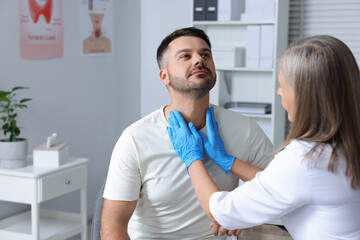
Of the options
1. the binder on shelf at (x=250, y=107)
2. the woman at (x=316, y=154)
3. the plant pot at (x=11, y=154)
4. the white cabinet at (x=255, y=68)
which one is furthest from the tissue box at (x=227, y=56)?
the woman at (x=316, y=154)

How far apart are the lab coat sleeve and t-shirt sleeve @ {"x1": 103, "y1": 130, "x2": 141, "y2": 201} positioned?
35cm

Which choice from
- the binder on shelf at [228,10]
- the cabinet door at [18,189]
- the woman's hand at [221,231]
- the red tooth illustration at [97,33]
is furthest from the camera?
the red tooth illustration at [97,33]

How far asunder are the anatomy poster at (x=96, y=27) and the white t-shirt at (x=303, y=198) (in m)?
2.43

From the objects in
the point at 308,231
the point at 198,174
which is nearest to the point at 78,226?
the point at 198,174

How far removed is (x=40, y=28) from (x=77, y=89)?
533 mm

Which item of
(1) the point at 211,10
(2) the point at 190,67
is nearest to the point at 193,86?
(2) the point at 190,67

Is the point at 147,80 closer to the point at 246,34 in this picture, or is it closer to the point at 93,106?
the point at 93,106

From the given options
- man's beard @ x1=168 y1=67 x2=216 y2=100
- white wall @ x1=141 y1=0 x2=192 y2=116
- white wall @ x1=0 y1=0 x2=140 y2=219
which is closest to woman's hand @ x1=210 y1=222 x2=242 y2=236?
man's beard @ x1=168 y1=67 x2=216 y2=100

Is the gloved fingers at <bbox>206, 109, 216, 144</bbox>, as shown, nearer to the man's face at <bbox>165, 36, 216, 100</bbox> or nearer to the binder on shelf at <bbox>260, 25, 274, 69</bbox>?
the man's face at <bbox>165, 36, 216, 100</bbox>

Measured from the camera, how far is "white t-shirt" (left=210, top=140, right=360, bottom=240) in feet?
3.98

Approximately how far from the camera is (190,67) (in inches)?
67.7

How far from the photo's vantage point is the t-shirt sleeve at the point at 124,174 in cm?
160

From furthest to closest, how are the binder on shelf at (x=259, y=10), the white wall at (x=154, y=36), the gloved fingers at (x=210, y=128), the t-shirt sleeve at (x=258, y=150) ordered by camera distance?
the white wall at (x=154, y=36) < the binder on shelf at (x=259, y=10) < the t-shirt sleeve at (x=258, y=150) < the gloved fingers at (x=210, y=128)

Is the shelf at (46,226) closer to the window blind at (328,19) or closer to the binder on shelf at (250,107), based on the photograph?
the binder on shelf at (250,107)
